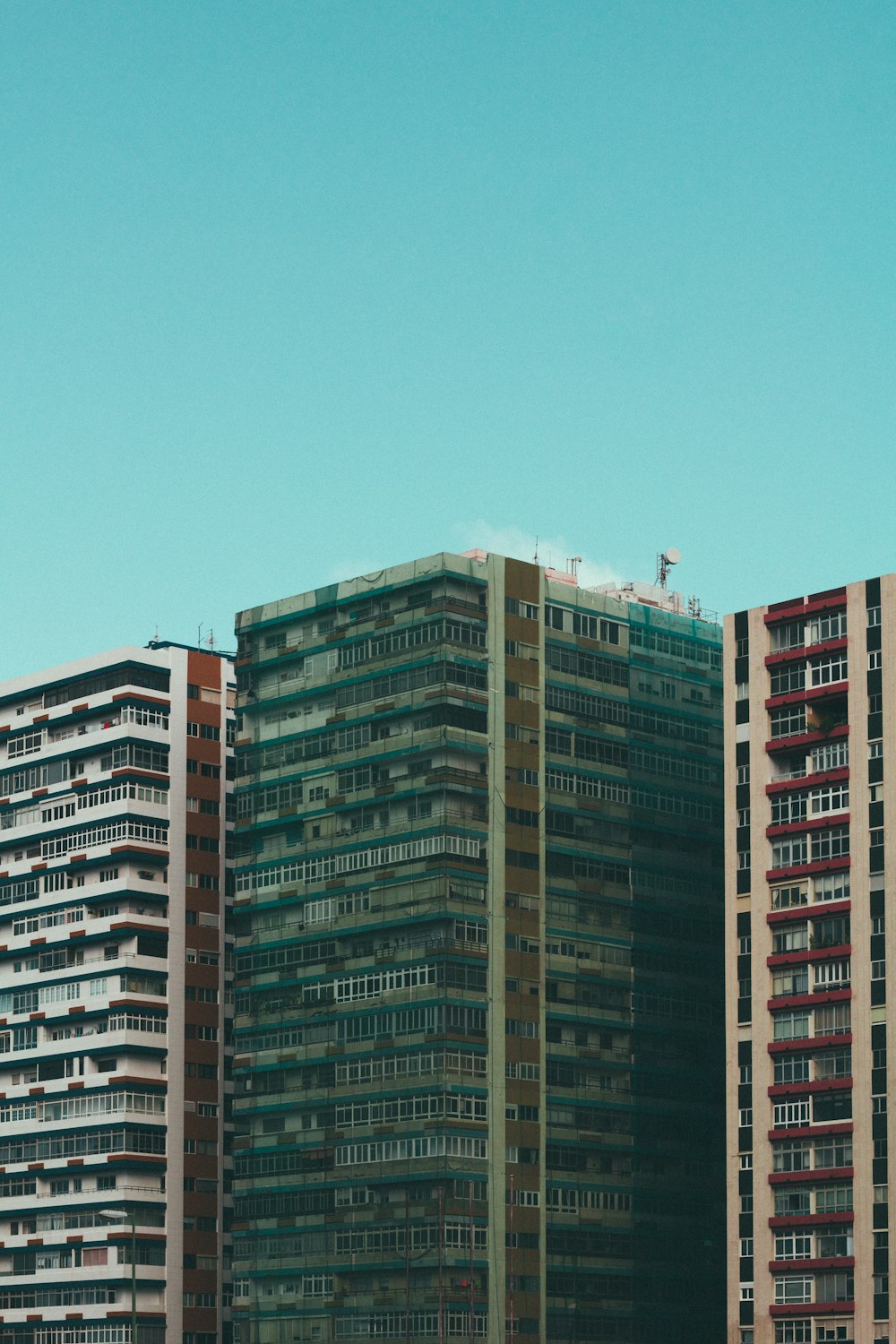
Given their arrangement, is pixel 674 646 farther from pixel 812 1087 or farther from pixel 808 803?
pixel 812 1087

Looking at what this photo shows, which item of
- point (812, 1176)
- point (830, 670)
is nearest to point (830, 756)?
point (830, 670)

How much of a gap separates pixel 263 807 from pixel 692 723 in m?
32.1

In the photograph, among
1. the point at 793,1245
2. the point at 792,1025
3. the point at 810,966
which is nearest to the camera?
the point at 793,1245

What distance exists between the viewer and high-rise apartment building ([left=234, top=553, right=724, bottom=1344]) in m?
169

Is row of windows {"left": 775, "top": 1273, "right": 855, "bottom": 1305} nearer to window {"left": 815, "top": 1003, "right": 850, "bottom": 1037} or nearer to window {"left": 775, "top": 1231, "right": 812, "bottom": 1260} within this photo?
window {"left": 775, "top": 1231, "right": 812, "bottom": 1260}

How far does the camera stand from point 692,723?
18825 centimetres

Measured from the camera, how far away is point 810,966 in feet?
517

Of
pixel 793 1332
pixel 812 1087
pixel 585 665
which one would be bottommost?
pixel 793 1332

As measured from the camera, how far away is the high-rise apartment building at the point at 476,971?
168750 millimetres

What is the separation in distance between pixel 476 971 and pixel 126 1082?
34731mm

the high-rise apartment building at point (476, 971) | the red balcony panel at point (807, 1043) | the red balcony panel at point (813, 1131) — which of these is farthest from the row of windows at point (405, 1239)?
the red balcony panel at point (807, 1043)

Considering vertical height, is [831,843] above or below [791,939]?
above

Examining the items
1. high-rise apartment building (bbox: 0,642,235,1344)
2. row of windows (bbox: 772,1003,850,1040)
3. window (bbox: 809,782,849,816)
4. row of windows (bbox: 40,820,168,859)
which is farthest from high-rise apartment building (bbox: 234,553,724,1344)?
window (bbox: 809,782,849,816)

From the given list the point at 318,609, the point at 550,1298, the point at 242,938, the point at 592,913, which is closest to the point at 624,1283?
the point at 550,1298
